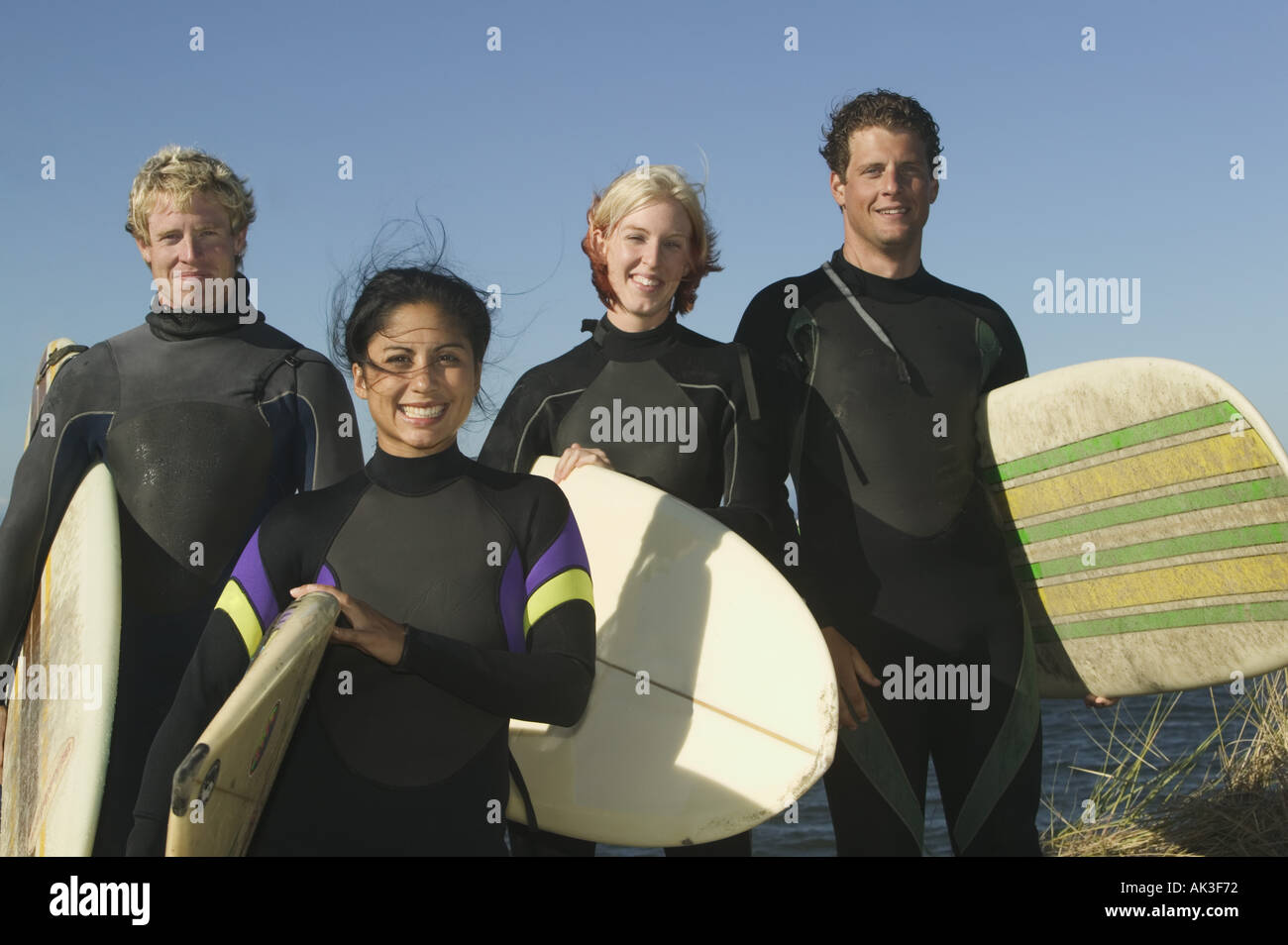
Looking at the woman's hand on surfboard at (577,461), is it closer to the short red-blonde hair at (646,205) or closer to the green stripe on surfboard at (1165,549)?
the short red-blonde hair at (646,205)

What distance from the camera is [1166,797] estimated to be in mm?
5301

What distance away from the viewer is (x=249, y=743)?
2.14 m

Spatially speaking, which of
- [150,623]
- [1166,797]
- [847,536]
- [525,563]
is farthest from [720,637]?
[1166,797]

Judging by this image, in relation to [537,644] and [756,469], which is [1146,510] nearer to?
[756,469]

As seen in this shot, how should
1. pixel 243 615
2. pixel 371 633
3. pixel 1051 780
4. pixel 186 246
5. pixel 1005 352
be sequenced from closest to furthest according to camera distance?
1. pixel 371 633
2. pixel 243 615
3. pixel 186 246
4. pixel 1005 352
5. pixel 1051 780

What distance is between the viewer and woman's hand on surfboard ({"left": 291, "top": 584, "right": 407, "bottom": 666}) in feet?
7.39

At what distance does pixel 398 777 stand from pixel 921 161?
241 cm

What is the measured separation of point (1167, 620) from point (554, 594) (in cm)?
244

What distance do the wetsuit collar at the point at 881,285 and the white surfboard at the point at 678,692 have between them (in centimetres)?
99

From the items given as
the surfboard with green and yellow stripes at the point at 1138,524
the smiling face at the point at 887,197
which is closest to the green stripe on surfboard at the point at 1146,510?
the surfboard with green and yellow stripes at the point at 1138,524

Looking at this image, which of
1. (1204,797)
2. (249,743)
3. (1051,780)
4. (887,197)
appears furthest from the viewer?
(1051,780)

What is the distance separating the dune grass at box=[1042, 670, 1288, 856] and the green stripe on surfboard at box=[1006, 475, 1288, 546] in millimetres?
1430

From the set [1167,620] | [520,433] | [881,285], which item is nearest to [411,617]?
[520,433]
